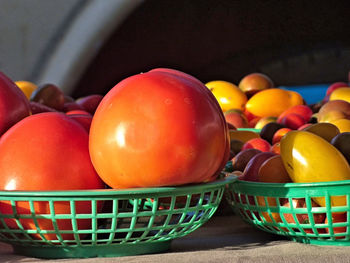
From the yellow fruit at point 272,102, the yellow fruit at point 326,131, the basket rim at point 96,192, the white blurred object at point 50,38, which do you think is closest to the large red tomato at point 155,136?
the basket rim at point 96,192

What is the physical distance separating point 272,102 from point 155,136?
0.92 meters

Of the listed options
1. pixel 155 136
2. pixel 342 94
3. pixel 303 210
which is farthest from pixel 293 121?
pixel 155 136

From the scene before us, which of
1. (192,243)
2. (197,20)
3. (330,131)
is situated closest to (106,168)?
(192,243)

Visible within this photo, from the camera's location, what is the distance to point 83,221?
637 millimetres

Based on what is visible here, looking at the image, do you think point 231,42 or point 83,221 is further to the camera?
point 231,42

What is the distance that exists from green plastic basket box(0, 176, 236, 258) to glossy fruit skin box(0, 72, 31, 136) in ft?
0.47

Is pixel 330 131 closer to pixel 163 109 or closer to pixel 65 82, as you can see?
pixel 163 109

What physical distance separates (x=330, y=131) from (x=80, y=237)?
15.4 inches

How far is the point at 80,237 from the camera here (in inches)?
25.8

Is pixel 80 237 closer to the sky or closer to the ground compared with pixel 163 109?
closer to the ground

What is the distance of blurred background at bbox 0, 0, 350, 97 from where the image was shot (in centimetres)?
316

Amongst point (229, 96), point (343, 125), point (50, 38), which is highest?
point (343, 125)

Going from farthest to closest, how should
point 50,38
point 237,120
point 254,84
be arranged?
1. point 50,38
2. point 254,84
3. point 237,120

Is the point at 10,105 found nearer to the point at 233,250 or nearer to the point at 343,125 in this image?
Answer: the point at 233,250
